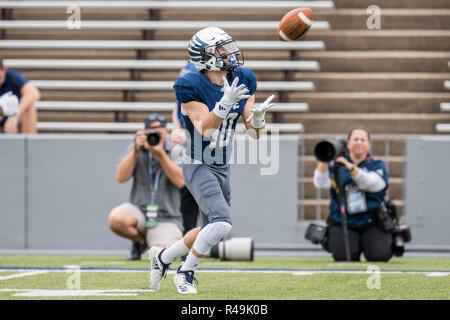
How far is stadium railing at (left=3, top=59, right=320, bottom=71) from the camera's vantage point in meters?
11.3

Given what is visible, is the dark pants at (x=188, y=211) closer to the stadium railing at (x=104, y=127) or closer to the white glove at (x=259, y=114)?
the stadium railing at (x=104, y=127)

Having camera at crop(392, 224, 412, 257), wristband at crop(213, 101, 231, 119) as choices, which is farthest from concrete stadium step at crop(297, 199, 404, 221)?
wristband at crop(213, 101, 231, 119)

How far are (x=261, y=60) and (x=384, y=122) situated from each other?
164 cm

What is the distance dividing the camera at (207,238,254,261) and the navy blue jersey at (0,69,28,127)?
297 cm

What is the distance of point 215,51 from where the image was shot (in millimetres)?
5449

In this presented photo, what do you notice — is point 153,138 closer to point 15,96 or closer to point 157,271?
point 15,96

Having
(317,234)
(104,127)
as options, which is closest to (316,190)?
(317,234)

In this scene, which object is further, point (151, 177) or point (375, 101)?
point (375, 101)

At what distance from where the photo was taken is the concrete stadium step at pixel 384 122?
437 inches

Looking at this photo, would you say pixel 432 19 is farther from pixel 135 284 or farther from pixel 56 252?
pixel 135 284

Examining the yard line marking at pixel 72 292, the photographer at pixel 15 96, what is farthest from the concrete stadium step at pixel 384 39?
the yard line marking at pixel 72 292

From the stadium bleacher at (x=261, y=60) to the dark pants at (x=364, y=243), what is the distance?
2.84m

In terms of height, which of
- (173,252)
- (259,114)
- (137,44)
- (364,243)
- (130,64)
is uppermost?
(137,44)
